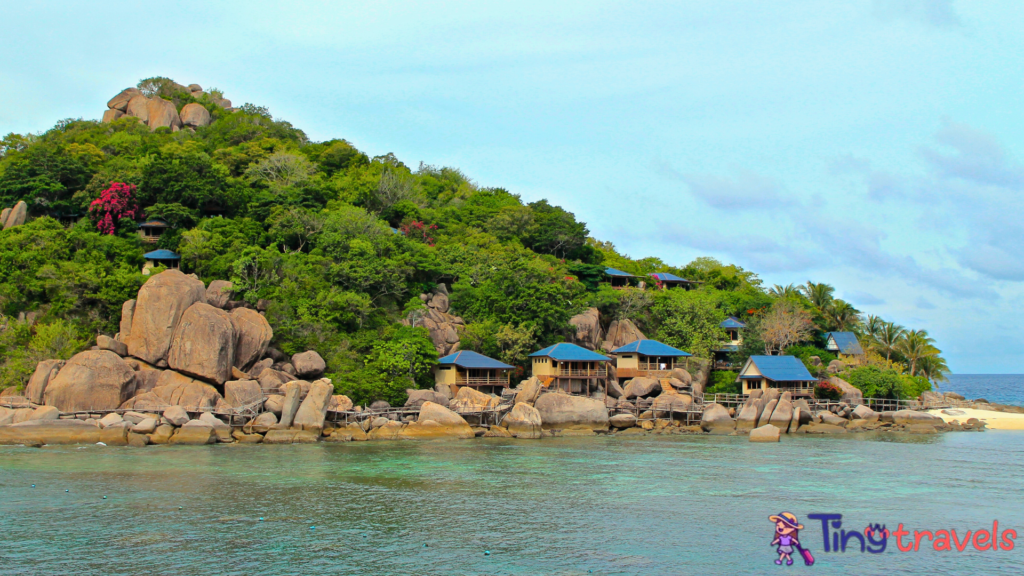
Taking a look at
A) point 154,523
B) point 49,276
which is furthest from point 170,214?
point 154,523

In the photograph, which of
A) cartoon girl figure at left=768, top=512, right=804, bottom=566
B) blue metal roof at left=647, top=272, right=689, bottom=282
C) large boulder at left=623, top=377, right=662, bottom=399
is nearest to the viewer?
cartoon girl figure at left=768, top=512, right=804, bottom=566

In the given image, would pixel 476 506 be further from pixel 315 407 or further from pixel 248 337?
pixel 248 337


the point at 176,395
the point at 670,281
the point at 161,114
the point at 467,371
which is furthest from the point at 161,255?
the point at 670,281

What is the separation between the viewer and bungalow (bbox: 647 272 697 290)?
67.2 meters

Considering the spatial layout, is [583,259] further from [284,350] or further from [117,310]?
[117,310]

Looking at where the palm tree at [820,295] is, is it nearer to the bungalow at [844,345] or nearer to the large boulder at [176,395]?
the bungalow at [844,345]

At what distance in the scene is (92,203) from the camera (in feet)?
166

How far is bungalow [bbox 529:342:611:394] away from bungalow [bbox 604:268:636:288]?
1726cm

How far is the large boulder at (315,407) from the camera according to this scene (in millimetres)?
37219

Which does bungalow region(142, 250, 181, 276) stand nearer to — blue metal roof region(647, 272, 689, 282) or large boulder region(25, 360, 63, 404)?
large boulder region(25, 360, 63, 404)

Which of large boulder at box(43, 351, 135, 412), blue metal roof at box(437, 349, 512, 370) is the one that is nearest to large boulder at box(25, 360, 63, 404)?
large boulder at box(43, 351, 135, 412)

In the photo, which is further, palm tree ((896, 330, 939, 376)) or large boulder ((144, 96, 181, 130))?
large boulder ((144, 96, 181, 130))

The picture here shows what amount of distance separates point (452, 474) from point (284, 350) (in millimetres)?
18700

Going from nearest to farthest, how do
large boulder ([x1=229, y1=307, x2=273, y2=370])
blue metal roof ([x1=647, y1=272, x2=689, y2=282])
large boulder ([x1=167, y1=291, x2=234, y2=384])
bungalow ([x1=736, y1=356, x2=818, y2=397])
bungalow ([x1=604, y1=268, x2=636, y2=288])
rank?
large boulder ([x1=167, y1=291, x2=234, y2=384]) → large boulder ([x1=229, y1=307, x2=273, y2=370]) → bungalow ([x1=736, y1=356, x2=818, y2=397]) → bungalow ([x1=604, y1=268, x2=636, y2=288]) → blue metal roof ([x1=647, y1=272, x2=689, y2=282])
